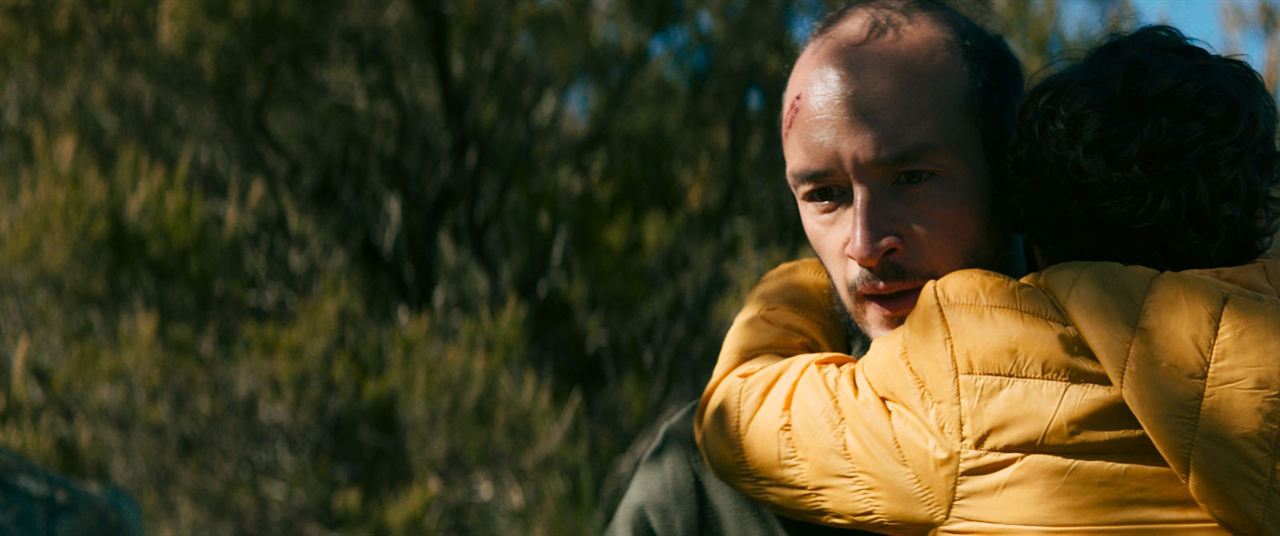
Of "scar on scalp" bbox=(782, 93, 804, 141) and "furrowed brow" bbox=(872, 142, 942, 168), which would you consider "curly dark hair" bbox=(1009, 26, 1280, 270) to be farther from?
"scar on scalp" bbox=(782, 93, 804, 141)

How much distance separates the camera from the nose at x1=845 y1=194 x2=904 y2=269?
1473 millimetres

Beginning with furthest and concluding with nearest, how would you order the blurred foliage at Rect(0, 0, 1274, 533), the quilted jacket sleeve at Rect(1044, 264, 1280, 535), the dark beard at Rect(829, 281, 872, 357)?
the blurred foliage at Rect(0, 0, 1274, 533) < the dark beard at Rect(829, 281, 872, 357) < the quilted jacket sleeve at Rect(1044, 264, 1280, 535)

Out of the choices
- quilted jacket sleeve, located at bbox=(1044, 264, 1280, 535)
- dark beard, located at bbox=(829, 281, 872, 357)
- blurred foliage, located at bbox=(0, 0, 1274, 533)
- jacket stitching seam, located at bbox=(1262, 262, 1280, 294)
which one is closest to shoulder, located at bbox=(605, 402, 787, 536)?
dark beard, located at bbox=(829, 281, 872, 357)

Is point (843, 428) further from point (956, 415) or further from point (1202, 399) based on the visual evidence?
point (1202, 399)

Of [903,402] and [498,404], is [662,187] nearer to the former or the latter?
[498,404]

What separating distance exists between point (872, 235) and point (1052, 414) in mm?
342

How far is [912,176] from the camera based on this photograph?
1.50 m

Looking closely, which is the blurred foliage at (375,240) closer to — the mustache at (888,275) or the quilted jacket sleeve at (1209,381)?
the mustache at (888,275)

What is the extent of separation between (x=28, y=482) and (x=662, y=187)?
335 centimetres

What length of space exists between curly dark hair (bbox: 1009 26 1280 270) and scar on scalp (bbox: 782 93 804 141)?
0.97ft

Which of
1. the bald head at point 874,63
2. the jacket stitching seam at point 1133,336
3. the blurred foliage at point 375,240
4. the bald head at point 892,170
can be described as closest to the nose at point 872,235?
the bald head at point 892,170

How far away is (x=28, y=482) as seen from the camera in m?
3.06

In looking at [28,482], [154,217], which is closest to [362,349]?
[154,217]

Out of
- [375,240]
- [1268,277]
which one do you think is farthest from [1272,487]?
[375,240]
